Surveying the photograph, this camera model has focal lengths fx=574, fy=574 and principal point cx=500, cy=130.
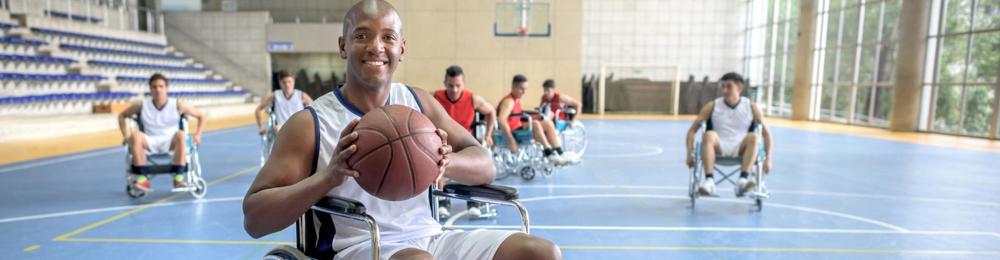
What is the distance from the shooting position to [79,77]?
1128 cm

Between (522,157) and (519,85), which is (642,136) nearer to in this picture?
(522,157)

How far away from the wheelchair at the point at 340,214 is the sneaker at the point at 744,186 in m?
2.84

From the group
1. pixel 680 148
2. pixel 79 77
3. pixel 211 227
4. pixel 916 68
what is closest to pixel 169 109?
pixel 211 227

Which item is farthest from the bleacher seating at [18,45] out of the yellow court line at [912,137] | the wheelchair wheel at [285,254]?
the yellow court line at [912,137]

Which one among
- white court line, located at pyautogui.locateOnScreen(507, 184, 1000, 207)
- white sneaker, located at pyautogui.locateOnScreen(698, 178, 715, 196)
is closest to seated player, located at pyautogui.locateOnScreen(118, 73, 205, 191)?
white court line, located at pyautogui.locateOnScreen(507, 184, 1000, 207)

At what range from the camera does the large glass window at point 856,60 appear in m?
12.0

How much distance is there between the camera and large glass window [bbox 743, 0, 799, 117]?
1573 centimetres

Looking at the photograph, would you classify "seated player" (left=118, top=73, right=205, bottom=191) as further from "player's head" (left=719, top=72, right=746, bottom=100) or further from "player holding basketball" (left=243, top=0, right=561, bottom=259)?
"player's head" (left=719, top=72, right=746, bottom=100)

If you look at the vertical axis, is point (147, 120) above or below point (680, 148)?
above

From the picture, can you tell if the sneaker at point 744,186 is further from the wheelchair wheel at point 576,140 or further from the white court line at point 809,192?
the wheelchair wheel at point 576,140

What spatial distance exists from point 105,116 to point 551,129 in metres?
8.45

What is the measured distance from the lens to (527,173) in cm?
552

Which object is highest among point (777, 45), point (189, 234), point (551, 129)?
point (777, 45)

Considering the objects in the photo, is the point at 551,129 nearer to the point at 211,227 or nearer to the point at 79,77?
the point at 211,227
